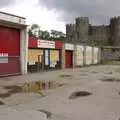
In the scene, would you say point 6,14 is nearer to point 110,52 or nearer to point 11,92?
point 11,92

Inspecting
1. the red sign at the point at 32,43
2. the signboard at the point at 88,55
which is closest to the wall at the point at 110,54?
the signboard at the point at 88,55

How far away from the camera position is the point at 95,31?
95125mm

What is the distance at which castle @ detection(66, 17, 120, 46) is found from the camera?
92625mm

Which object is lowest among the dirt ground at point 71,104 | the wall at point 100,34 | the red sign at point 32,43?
the dirt ground at point 71,104

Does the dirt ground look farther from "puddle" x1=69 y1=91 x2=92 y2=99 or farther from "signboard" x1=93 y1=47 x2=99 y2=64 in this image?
"signboard" x1=93 y1=47 x2=99 y2=64

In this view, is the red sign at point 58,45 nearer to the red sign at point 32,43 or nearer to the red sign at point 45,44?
the red sign at point 45,44

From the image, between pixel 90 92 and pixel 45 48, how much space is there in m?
18.1

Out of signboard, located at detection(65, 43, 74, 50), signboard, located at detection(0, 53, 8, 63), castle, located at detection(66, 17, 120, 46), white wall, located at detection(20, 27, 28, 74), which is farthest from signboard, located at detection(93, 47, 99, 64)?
castle, located at detection(66, 17, 120, 46)

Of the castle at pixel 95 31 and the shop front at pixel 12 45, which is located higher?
the castle at pixel 95 31

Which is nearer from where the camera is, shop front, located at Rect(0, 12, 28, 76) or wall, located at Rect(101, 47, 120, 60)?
shop front, located at Rect(0, 12, 28, 76)

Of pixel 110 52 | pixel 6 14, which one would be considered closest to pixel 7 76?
pixel 6 14

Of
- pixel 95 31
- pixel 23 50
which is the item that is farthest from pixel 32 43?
pixel 95 31

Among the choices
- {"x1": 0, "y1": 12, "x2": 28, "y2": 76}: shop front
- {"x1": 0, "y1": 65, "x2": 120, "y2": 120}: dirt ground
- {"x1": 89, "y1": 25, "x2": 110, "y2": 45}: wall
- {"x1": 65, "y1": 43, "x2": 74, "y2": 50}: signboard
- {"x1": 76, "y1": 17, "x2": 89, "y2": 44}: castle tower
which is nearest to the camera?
{"x1": 0, "y1": 65, "x2": 120, "y2": 120}: dirt ground

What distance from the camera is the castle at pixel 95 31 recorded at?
3647 inches
